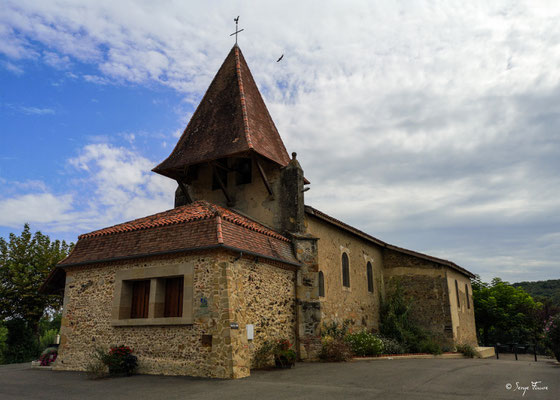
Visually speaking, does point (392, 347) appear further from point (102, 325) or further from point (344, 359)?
point (102, 325)

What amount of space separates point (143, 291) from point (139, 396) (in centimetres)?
466

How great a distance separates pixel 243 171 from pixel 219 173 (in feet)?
3.51

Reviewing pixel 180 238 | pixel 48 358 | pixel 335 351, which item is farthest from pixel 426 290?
pixel 48 358

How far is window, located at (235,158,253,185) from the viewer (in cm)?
1661

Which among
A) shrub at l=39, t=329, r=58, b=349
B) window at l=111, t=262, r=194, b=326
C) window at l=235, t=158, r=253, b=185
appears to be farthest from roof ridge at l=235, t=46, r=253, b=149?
shrub at l=39, t=329, r=58, b=349

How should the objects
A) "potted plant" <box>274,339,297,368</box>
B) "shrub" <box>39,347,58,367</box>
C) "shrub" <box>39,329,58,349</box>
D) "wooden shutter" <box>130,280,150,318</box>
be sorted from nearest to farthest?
1. "potted plant" <box>274,339,297,368</box>
2. "wooden shutter" <box>130,280,150,318</box>
3. "shrub" <box>39,347,58,367</box>
4. "shrub" <box>39,329,58,349</box>

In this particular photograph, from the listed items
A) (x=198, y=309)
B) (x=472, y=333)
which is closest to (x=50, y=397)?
(x=198, y=309)

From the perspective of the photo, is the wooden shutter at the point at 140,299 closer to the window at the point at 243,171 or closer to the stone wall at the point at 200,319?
the stone wall at the point at 200,319

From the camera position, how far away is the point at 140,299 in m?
12.3

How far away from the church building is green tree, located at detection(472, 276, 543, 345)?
12.2 metres

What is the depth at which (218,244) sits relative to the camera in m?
10.6

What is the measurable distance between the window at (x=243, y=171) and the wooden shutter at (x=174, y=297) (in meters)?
5.87

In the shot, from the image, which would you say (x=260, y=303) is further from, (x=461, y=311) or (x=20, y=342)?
(x=20, y=342)

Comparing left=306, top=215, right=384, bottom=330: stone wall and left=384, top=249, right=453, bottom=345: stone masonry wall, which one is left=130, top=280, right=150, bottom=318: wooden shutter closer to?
left=306, top=215, right=384, bottom=330: stone wall
